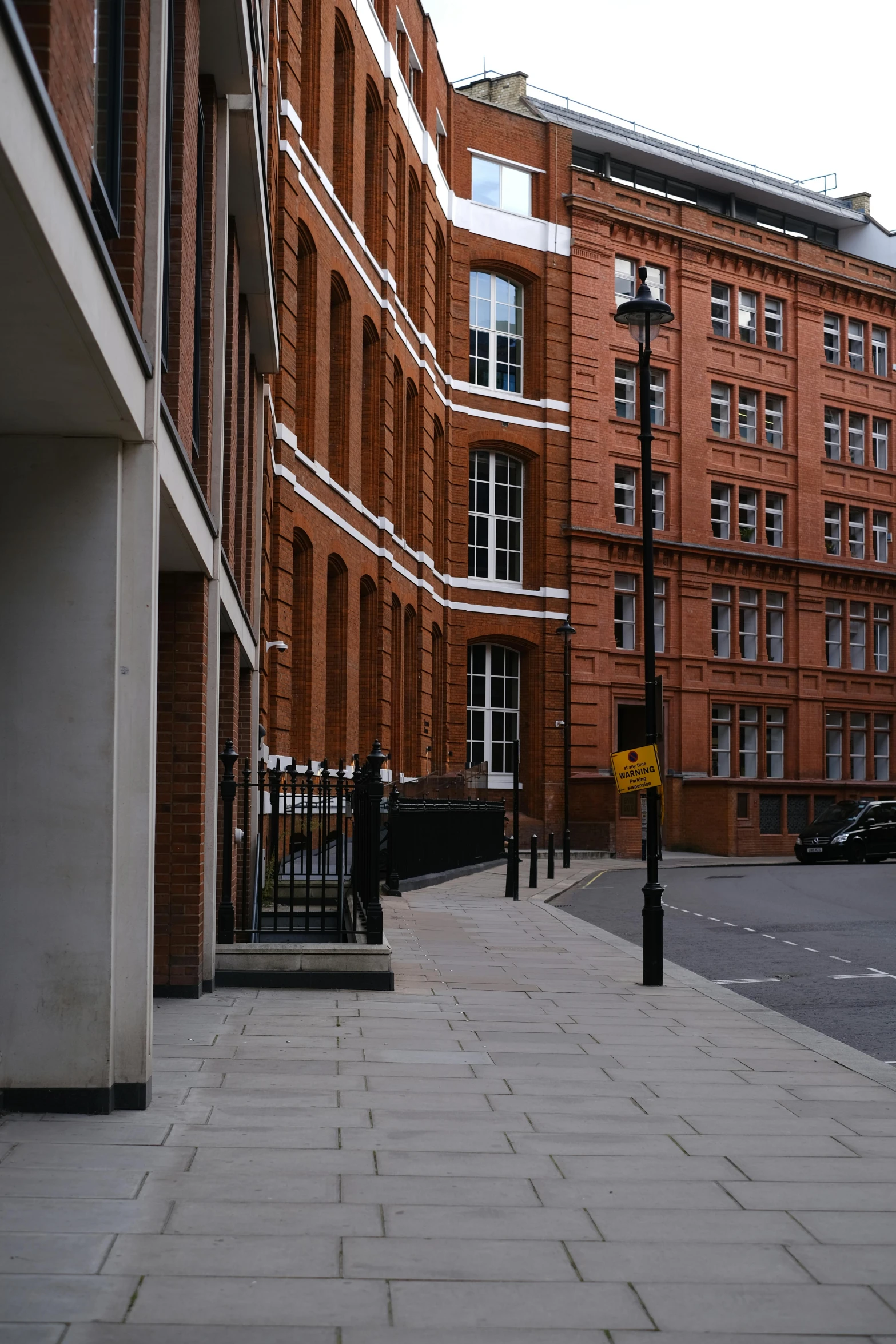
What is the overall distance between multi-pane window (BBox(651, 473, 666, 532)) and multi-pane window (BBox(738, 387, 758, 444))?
3949 mm

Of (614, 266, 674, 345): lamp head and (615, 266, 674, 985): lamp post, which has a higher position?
(614, 266, 674, 345): lamp head

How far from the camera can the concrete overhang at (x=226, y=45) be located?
10.6 meters

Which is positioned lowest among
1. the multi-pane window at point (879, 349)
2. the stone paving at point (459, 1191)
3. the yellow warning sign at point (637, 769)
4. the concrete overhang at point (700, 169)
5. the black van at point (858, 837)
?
the black van at point (858, 837)

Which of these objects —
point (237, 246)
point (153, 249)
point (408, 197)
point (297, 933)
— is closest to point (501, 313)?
point (408, 197)

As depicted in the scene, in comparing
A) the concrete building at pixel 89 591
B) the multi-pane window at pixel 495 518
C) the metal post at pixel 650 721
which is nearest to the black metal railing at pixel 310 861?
the metal post at pixel 650 721

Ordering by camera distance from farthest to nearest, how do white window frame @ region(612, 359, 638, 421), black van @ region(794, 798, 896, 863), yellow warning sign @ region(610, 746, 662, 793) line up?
Result: 1. white window frame @ region(612, 359, 638, 421)
2. black van @ region(794, 798, 896, 863)
3. yellow warning sign @ region(610, 746, 662, 793)

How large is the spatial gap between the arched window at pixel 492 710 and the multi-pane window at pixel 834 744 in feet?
39.6

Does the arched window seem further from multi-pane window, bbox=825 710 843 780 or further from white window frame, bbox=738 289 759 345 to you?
white window frame, bbox=738 289 759 345

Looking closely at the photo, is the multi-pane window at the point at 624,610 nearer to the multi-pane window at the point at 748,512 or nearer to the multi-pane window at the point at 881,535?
the multi-pane window at the point at 748,512

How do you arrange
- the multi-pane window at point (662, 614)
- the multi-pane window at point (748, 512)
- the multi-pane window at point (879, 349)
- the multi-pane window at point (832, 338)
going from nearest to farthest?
the multi-pane window at point (662, 614) < the multi-pane window at point (748, 512) < the multi-pane window at point (832, 338) < the multi-pane window at point (879, 349)

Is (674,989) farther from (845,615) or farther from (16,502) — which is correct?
(845,615)

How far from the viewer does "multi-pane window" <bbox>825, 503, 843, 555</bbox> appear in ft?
168

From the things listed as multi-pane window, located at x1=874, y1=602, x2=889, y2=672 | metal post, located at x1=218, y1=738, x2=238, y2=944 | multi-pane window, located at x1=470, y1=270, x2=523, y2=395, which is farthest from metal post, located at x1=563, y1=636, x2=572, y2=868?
metal post, located at x1=218, y1=738, x2=238, y2=944

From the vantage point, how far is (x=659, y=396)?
4741cm
